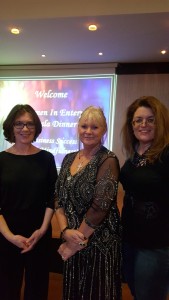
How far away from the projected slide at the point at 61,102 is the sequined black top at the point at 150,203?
4.73 meters

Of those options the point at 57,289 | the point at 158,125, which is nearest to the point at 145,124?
the point at 158,125

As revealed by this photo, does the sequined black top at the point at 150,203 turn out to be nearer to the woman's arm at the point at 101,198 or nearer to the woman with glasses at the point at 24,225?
the woman's arm at the point at 101,198

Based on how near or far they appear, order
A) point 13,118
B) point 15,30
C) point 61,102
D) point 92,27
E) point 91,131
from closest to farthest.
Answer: point 91,131 < point 13,118 < point 92,27 < point 15,30 < point 61,102

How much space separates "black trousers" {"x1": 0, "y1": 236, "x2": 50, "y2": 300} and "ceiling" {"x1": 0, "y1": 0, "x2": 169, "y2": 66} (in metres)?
3.56

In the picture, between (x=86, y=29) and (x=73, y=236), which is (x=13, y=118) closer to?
(x=73, y=236)

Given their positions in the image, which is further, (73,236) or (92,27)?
(92,27)

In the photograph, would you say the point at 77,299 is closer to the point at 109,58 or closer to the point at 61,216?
the point at 61,216

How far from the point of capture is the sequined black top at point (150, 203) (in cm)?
121

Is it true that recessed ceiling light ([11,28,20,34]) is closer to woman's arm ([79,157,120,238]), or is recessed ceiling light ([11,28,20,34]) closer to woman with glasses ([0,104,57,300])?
woman with glasses ([0,104,57,300])

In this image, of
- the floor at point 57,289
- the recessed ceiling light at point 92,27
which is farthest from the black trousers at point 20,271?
the recessed ceiling light at point 92,27

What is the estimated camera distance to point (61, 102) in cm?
622

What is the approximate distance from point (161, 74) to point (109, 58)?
41.7 inches

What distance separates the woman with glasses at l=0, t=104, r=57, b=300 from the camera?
146cm

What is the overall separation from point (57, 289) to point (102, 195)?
4.29 feet
